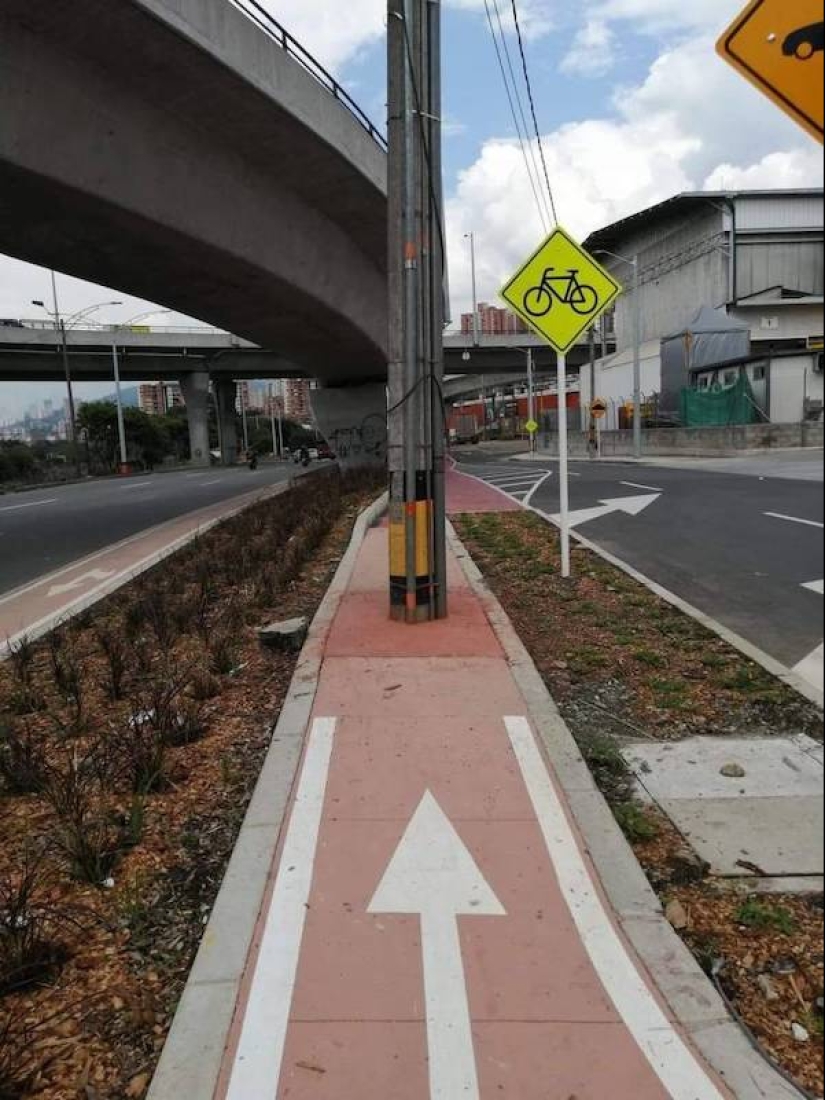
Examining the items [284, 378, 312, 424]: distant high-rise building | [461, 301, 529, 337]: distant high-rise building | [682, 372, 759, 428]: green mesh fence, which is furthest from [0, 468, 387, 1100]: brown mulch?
[284, 378, 312, 424]: distant high-rise building

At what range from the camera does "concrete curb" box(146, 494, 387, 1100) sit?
238cm

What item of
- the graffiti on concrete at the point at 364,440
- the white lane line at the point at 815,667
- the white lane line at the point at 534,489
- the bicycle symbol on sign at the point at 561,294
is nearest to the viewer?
the white lane line at the point at 815,667

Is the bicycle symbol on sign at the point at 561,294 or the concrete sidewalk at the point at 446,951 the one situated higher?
the bicycle symbol on sign at the point at 561,294

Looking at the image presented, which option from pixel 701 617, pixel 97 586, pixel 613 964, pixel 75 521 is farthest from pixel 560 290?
pixel 75 521

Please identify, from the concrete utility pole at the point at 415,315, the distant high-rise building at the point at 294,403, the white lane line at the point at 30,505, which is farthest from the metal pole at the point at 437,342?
the distant high-rise building at the point at 294,403

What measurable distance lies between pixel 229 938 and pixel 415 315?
514 cm

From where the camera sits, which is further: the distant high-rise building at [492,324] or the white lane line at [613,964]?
the distant high-rise building at [492,324]

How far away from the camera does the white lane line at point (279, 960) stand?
93.6 inches

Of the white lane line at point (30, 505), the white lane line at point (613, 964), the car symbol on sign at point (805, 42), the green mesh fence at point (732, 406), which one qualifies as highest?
the car symbol on sign at point (805, 42)

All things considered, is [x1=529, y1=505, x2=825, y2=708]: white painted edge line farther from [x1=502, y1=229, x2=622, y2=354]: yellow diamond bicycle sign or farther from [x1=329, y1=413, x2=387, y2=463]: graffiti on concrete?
[x1=329, y1=413, x2=387, y2=463]: graffiti on concrete

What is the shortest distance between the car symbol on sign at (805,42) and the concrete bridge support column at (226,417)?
69978 mm

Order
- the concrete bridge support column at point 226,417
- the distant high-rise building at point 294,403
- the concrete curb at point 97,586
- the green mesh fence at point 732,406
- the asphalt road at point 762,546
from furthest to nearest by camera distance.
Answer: the distant high-rise building at point 294,403
the concrete bridge support column at point 226,417
the concrete curb at point 97,586
the green mesh fence at point 732,406
the asphalt road at point 762,546

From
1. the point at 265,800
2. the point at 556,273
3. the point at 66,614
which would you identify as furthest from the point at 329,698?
the point at 556,273

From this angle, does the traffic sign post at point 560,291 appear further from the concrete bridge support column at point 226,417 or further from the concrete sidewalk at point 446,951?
the concrete bridge support column at point 226,417
